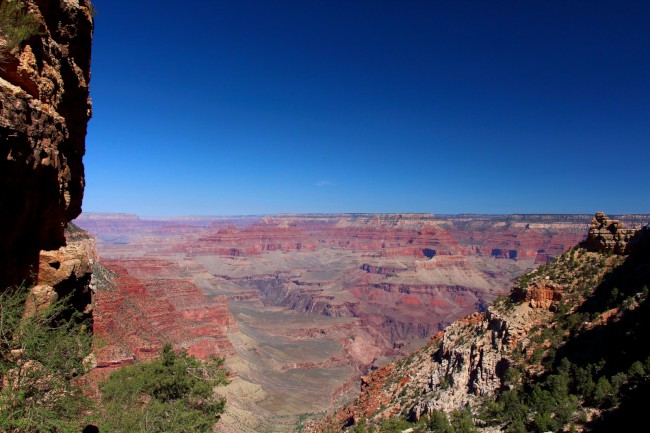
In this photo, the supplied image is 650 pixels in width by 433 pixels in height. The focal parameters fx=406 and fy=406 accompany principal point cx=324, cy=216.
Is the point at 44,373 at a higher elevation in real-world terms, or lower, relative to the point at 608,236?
lower

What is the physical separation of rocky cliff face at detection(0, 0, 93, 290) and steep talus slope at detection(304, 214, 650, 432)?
56.7 feet

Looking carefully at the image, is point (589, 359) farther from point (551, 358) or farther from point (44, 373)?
point (44, 373)

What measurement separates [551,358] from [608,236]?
9613mm

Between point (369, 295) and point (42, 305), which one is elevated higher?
point (42, 305)

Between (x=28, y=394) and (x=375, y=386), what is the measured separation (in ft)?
97.7

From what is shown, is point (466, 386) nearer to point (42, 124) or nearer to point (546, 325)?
point (546, 325)

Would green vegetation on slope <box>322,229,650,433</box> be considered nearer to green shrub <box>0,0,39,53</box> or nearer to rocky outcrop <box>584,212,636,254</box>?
rocky outcrop <box>584,212,636,254</box>

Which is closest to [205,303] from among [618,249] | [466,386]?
[466,386]

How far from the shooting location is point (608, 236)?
24688mm

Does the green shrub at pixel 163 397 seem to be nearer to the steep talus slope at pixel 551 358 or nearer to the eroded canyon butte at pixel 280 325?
the eroded canyon butte at pixel 280 325

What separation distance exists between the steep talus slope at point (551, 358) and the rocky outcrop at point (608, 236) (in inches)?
2.4

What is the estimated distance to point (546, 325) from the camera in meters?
22.4

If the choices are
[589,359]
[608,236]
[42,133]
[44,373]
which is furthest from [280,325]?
[42,133]

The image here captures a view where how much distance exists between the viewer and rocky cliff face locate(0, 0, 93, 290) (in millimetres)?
7961
